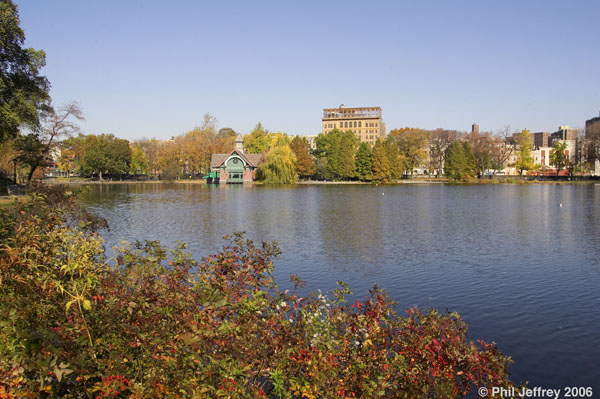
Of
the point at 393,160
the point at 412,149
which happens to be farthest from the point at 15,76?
the point at 412,149

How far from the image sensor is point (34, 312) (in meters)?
5.16

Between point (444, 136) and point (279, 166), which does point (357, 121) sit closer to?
point (444, 136)

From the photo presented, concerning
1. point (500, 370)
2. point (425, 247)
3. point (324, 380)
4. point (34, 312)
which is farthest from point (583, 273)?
point (34, 312)

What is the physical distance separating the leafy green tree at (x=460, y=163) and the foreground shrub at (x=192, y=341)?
8923cm

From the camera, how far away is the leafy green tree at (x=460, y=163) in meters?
90.3

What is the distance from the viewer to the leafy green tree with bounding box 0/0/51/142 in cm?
2384

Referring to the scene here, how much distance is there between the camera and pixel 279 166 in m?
84.4

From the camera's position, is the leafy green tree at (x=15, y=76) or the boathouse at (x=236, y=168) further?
the boathouse at (x=236, y=168)

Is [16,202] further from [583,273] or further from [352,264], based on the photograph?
[583,273]

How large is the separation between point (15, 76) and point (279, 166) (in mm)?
59182

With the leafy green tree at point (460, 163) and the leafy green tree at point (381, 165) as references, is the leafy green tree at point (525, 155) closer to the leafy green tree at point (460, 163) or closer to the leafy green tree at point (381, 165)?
the leafy green tree at point (460, 163)

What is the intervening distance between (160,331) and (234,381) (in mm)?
970

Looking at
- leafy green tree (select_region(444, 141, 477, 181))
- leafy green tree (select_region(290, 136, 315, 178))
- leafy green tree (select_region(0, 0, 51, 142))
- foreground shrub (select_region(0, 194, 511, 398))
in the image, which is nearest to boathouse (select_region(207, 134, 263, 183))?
leafy green tree (select_region(290, 136, 315, 178))

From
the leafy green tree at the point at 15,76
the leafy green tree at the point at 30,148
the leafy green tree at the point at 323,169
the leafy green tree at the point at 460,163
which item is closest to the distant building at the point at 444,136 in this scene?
the leafy green tree at the point at 460,163
